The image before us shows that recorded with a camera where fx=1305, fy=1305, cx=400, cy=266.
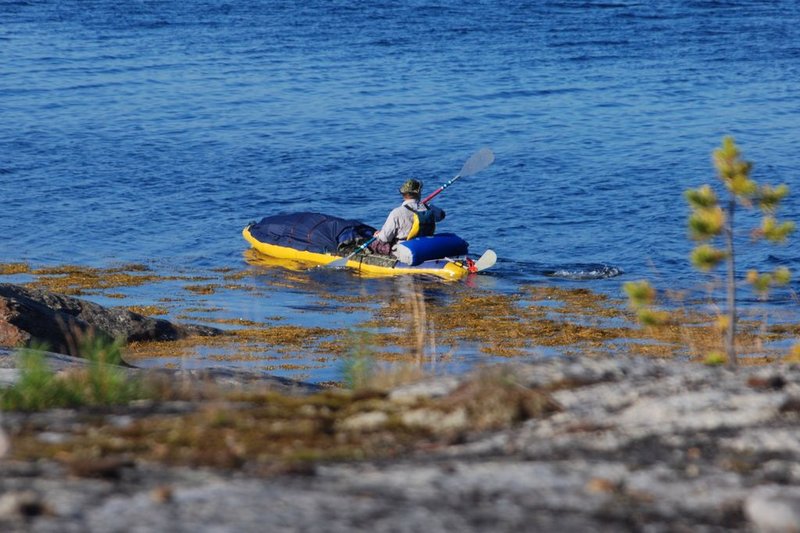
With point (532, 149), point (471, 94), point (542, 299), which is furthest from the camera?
point (471, 94)

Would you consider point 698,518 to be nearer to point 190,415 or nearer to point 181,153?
point 190,415

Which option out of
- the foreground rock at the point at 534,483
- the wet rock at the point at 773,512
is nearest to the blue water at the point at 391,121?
the foreground rock at the point at 534,483

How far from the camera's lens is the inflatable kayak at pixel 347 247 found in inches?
895

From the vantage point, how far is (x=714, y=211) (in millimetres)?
7762

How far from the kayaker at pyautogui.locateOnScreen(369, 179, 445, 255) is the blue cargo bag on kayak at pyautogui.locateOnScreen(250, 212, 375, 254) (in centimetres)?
101

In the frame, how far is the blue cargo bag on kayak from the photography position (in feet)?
79.8

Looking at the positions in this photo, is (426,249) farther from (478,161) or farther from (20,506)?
(20,506)

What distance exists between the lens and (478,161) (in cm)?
2531

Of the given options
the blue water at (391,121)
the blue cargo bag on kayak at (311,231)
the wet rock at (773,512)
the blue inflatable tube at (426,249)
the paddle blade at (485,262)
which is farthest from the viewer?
the blue water at (391,121)

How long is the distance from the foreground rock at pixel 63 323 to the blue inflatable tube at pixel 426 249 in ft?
23.2

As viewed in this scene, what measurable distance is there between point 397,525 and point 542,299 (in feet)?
57.3

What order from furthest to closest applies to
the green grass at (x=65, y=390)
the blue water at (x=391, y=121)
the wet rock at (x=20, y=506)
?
the blue water at (x=391, y=121)
the green grass at (x=65, y=390)
the wet rock at (x=20, y=506)

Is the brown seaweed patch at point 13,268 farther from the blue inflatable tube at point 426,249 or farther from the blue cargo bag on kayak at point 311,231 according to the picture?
the blue inflatable tube at point 426,249

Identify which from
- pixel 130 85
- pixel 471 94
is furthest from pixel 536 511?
pixel 130 85
